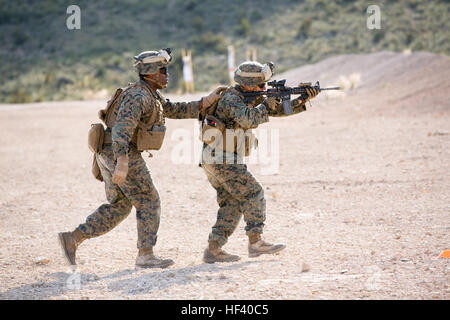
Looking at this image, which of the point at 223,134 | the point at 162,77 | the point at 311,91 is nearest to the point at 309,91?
the point at 311,91

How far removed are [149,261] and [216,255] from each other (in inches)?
23.1

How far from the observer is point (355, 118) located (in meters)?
15.7

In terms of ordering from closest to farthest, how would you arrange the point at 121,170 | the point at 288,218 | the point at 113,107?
the point at 121,170 < the point at 113,107 < the point at 288,218

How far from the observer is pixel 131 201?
5203mm

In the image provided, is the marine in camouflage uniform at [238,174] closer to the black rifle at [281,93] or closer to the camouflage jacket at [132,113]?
the black rifle at [281,93]

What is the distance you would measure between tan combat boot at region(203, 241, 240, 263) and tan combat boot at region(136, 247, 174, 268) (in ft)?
1.16

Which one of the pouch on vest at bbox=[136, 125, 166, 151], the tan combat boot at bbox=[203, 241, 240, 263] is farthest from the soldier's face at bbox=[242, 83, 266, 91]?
the tan combat boot at bbox=[203, 241, 240, 263]

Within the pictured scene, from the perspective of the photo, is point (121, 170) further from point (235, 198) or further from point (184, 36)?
point (184, 36)

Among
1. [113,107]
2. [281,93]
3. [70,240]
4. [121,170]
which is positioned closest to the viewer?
[121,170]

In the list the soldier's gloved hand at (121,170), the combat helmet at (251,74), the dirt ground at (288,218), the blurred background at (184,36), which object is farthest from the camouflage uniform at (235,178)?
the blurred background at (184,36)

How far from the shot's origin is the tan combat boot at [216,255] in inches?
212
